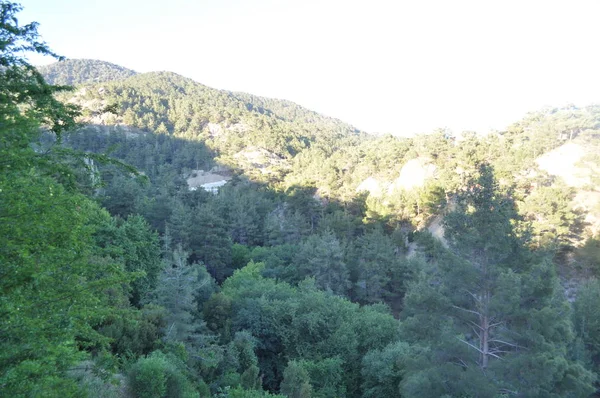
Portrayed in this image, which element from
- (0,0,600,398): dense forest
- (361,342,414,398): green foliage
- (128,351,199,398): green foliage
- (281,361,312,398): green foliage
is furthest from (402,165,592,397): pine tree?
(128,351,199,398): green foliage

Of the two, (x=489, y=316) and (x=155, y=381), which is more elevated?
(x=489, y=316)

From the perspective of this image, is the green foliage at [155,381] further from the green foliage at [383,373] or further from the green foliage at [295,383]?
the green foliage at [383,373]

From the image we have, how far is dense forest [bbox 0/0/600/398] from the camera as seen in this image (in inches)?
221

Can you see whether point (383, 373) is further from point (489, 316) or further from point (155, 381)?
point (155, 381)

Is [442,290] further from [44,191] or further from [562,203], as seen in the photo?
[562,203]

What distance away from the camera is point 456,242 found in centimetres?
1238

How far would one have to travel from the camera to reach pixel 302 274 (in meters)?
33.1

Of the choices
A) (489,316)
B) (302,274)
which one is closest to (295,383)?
(489,316)

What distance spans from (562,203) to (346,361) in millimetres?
21841

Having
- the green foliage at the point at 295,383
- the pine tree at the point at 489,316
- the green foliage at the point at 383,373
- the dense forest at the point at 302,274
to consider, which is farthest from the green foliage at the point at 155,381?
the green foliage at the point at 383,373

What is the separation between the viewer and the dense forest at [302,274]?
18.4ft

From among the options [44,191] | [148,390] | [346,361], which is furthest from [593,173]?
[44,191]

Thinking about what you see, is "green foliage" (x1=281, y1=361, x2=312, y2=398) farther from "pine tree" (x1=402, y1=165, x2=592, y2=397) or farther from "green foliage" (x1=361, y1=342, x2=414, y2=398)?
"pine tree" (x1=402, y1=165, x2=592, y2=397)

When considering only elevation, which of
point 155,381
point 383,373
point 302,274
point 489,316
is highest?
point 489,316
